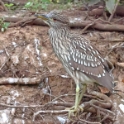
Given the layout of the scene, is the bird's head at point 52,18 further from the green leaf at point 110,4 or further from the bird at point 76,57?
the green leaf at point 110,4

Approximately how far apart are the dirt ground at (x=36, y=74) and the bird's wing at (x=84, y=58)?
508 mm

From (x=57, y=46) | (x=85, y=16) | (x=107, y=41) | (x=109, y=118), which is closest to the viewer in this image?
(x=57, y=46)

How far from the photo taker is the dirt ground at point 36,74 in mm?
5527

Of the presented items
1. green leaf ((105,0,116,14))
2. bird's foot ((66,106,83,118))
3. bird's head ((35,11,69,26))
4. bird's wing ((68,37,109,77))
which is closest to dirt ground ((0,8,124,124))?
bird's foot ((66,106,83,118))

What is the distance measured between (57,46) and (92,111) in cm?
90

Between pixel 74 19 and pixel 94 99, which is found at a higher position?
pixel 74 19

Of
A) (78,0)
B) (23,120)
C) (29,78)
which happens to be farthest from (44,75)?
(78,0)

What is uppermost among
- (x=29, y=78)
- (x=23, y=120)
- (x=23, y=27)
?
(x=23, y=27)

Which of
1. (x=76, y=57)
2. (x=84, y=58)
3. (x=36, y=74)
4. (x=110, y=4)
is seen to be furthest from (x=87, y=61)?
(x=110, y=4)

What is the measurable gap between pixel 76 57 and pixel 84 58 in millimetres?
115

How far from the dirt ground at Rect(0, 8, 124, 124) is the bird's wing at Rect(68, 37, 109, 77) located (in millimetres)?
508

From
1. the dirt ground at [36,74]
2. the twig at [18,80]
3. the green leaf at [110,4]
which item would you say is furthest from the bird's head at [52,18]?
the green leaf at [110,4]

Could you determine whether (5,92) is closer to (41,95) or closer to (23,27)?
(41,95)

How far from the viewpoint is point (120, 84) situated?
6.10 meters
